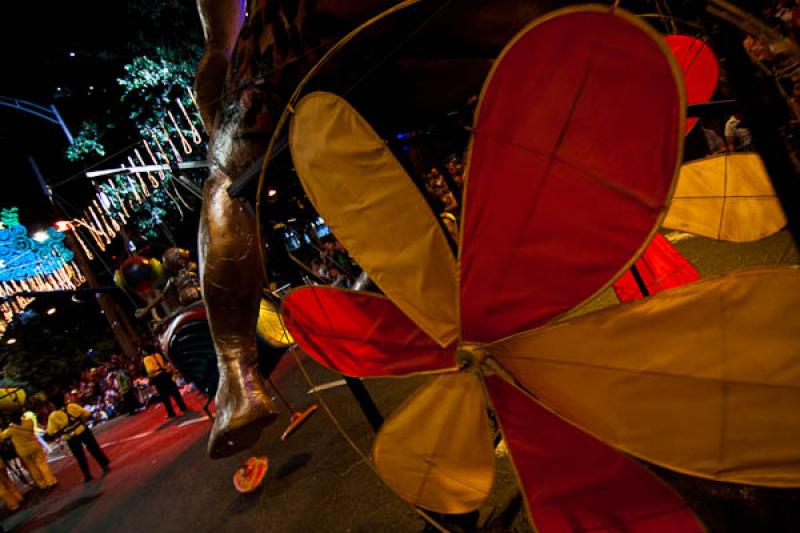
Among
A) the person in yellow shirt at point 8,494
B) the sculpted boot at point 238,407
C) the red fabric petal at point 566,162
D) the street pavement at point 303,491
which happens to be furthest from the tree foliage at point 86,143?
the red fabric petal at point 566,162

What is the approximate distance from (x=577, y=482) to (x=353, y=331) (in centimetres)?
91

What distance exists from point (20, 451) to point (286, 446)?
820 cm

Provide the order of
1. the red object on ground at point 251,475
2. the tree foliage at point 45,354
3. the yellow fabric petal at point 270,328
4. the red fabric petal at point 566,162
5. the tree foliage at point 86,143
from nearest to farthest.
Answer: the red fabric petal at point 566,162, the yellow fabric petal at point 270,328, the red object on ground at point 251,475, the tree foliage at point 86,143, the tree foliage at point 45,354

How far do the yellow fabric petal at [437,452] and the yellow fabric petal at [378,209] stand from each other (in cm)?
30

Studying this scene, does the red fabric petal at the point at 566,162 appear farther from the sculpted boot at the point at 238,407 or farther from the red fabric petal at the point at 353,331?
the sculpted boot at the point at 238,407

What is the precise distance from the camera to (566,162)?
88 cm

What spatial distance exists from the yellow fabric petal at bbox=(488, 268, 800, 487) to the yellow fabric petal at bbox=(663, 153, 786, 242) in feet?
4.52

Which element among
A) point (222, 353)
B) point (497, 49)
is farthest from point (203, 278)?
point (497, 49)

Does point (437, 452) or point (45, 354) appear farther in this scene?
point (45, 354)

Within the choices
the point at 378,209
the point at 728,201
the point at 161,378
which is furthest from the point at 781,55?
the point at 161,378

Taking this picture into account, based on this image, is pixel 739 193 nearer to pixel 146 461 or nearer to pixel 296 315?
pixel 296 315

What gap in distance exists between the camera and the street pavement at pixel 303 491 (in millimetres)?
2051

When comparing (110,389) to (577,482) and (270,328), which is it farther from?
(577,482)

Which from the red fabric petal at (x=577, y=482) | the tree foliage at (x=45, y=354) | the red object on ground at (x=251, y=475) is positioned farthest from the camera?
the tree foliage at (x=45, y=354)
